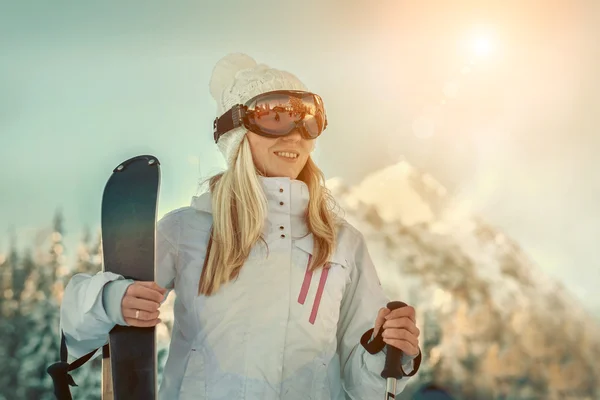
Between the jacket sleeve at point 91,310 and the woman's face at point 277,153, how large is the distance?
0.54 metres

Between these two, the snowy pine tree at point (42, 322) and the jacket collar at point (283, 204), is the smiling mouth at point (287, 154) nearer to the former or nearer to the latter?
the jacket collar at point (283, 204)

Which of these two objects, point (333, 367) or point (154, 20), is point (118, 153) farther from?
point (333, 367)

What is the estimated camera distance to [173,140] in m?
3.18

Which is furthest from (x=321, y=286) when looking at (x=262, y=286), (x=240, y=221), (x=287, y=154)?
(x=287, y=154)

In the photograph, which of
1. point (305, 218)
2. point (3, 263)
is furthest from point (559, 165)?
point (3, 263)

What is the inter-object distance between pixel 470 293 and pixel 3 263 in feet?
8.93

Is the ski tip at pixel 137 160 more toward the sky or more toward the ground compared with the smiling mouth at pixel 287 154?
more toward the ground

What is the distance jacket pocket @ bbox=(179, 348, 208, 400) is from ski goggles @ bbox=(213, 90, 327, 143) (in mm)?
644

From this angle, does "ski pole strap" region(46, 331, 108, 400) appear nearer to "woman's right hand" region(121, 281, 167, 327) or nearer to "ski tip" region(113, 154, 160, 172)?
"woman's right hand" region(121, 281, 167, 327)

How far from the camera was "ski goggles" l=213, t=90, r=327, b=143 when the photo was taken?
1.92 meters

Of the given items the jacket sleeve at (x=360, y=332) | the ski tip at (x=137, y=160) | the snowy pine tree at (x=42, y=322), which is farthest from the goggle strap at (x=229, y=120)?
the snowy pine tree at (x=42, y=322)

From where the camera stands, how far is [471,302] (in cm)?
407

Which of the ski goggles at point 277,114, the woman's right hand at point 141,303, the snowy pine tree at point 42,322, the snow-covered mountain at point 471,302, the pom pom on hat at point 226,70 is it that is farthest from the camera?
the snow-covered mountain at point 471,302

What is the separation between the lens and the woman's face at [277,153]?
196 cm
